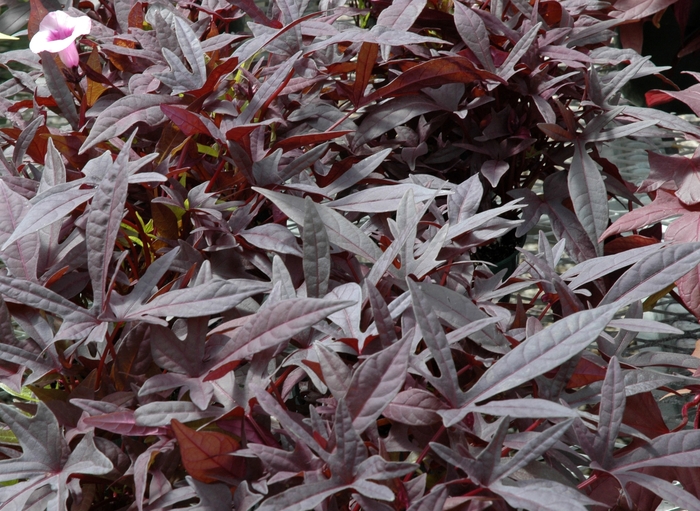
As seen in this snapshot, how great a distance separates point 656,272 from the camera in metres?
0.46

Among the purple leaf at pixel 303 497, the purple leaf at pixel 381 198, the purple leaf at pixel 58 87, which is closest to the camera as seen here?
the purple leaf at pixel 303 497

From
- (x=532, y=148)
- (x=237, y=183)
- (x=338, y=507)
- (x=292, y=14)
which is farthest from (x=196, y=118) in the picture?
(x=532, y=148)

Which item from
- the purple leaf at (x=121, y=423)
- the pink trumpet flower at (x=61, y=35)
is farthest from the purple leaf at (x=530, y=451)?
the pink trumpet flower at (x=61, y=35)

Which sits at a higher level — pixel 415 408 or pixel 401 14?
pixel 401 14

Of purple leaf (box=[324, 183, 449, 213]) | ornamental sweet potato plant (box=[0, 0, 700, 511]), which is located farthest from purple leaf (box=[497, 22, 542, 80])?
purple leaf (box=[324, 183, 449, 213])

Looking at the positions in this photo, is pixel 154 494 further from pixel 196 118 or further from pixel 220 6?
pixel 220 6

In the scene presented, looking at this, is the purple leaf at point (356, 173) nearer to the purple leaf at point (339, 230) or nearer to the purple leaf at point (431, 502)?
the purple leaf at point (339, 230)

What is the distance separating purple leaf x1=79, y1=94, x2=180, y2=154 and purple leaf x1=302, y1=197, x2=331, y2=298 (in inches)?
8.7

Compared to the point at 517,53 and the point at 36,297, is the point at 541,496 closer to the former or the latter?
the point at 36,297

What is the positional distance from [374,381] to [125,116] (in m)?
0.37

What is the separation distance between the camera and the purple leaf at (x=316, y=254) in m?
0.47

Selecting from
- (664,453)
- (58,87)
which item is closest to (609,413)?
(664,453)

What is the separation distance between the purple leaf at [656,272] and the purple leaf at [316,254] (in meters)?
0.20

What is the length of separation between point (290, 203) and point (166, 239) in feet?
0.40
